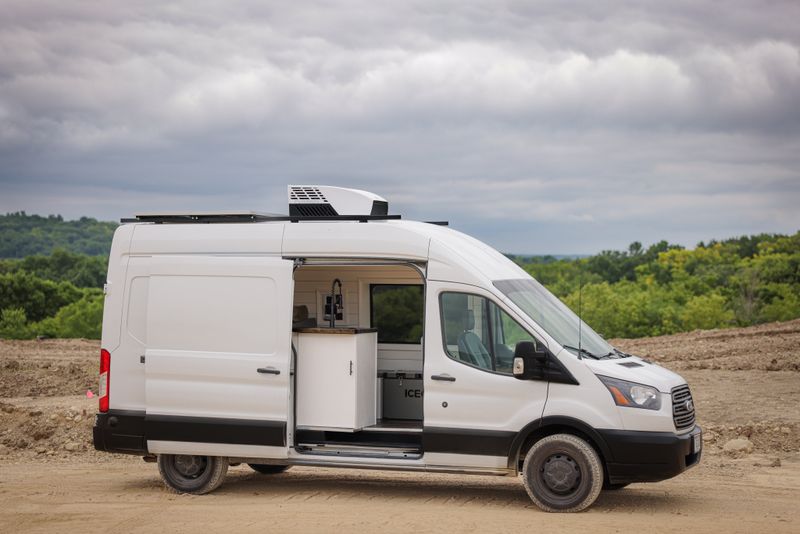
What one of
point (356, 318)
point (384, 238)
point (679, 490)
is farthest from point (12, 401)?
point (679, 490)

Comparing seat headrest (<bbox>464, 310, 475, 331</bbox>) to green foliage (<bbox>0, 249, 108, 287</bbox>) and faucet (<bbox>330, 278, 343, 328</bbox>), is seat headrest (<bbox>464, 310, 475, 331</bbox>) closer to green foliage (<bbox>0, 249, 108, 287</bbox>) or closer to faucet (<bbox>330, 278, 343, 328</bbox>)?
faucet (<bbox>330, 278, 343, 328</bbox>)

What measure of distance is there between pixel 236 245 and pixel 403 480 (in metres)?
3.47

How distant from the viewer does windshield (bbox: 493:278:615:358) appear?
433 inches

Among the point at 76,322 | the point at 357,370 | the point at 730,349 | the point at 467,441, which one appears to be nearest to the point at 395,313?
the point at 357,370

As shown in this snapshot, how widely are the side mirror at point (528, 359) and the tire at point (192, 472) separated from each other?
341cm

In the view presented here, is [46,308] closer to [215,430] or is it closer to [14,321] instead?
[14,321]

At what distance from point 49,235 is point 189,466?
293 feet

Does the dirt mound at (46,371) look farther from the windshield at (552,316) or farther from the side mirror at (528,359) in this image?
the side mirror at (528,359)

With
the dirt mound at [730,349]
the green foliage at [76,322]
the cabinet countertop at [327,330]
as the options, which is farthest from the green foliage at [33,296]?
the cabinet countertop at [327,330]

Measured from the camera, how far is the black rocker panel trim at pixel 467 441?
10805 mm

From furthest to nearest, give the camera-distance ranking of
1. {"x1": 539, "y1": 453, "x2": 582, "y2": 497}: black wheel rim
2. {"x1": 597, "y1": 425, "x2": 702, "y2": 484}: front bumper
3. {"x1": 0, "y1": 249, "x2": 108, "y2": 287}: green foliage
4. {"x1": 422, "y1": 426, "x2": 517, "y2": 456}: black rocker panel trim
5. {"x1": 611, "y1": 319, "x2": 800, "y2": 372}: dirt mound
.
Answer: {"x1": 0, "y1": 249, "x2": 108, "y2": 287}: green foliage < {"x1": 611, "y1": 319, "x2": 800, "y2": 372}: dirt mound < {"x1": 422, "y1": 426, "x2": 517, "y2": 456}: black rocker panel trim < {"x1": 539, "y1": 453, "x2": 582, "y2": 497}: black wheel rim < {"x1": 597, "y1": 425, "x2": 702, "y2": 484}: front bumper

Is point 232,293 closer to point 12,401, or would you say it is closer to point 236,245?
point 236,245

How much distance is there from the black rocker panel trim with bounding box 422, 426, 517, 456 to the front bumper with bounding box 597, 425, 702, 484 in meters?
0.93

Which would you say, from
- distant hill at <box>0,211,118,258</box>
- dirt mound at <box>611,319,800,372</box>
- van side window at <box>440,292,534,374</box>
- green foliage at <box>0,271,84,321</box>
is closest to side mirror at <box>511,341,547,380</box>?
van side window at <box>440,292,534,374</box>
